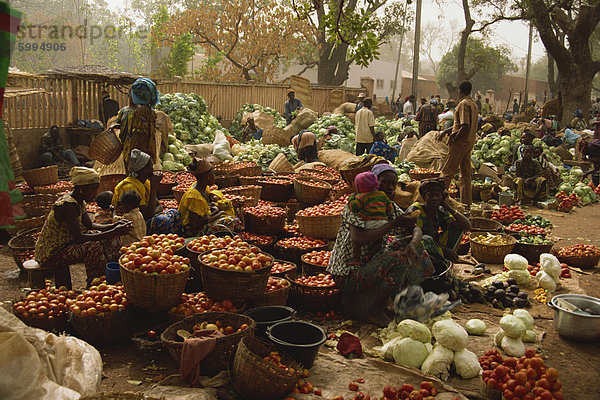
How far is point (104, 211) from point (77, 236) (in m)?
0.70

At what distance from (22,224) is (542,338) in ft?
19.6

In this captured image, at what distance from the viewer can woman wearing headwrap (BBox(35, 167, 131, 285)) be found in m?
4.54

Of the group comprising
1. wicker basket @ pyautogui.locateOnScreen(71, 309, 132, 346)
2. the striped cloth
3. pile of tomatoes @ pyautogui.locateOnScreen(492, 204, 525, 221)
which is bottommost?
wicker basket @ pyautogui.locateOnScreen(71, 309, 132, 346)

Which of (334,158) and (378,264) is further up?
(334,158)

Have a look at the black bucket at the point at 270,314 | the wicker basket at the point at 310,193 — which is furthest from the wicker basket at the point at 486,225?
the black bucket at the point at 270,314

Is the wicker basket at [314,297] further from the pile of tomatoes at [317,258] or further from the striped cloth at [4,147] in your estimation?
the striped cloth at [4,147]

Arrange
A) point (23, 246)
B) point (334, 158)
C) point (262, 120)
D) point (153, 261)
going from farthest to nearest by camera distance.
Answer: point (262, 120)
point (334, 158)
point (23, 246)
point (153, 261)

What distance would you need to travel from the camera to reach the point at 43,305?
4.00 metres

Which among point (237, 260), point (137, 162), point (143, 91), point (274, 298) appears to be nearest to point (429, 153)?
point (143, 91)

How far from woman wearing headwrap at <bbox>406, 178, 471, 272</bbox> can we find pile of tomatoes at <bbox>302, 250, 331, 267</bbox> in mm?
995

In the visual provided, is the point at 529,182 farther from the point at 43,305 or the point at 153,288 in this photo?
the point at 43,305

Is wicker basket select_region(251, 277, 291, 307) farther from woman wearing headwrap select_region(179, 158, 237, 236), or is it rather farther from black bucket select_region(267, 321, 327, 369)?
woman wearing headwrap select_region(179, 158, 237, 236)

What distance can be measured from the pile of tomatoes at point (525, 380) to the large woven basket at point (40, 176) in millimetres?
7599

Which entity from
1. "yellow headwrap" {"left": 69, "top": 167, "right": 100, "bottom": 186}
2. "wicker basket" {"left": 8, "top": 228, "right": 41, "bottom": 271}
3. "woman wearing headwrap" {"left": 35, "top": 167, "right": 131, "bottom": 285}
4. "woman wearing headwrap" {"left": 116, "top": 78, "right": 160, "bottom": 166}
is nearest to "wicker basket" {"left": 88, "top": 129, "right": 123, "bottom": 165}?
"woman wearing headwrap" {"left": 116, "top": 78, "right": 160, "bottom": 166}
